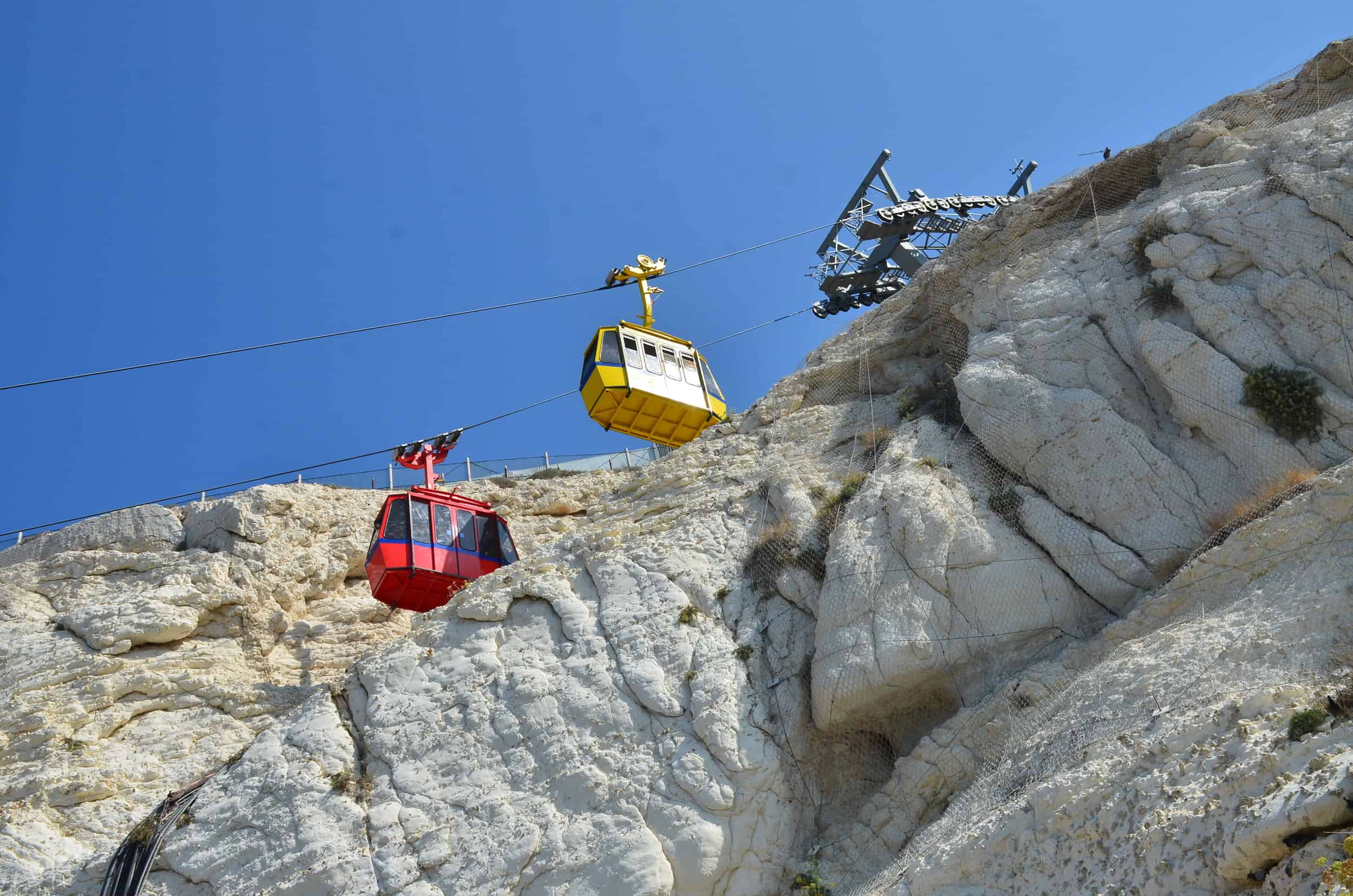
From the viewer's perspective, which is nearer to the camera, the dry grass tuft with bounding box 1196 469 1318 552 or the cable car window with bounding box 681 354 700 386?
the dry grass tuft with bounding box 1196 469 1318 552

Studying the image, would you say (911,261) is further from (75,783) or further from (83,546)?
(75,783)

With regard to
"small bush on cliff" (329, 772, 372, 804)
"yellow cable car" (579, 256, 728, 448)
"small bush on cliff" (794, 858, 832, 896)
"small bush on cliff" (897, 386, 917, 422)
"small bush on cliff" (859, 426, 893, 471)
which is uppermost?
"yellow cable car" (579, 256, 728, 448)

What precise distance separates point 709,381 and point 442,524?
714 centimetres

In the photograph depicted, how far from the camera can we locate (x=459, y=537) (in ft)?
81.1

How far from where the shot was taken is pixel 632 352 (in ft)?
88.6

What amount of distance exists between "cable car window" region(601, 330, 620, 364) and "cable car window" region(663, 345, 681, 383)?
1185mm

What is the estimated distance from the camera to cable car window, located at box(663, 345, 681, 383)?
27391mm

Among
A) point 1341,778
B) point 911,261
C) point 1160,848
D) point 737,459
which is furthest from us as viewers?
point 911,261

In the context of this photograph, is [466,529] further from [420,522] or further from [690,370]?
[690,370]

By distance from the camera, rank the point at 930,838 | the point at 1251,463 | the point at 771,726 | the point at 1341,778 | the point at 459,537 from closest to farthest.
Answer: the point at 1341,778 → the point at 930,838 → the point at 1251,463 → the point at 771,726 → the point at 459,537

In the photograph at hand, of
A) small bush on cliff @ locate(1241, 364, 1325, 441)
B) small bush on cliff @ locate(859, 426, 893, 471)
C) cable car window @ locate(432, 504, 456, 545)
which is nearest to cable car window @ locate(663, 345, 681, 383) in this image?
cable car window @ locate(432, 504, 456, 545)

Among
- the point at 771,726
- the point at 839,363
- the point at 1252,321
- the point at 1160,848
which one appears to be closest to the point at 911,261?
the point at 839,363

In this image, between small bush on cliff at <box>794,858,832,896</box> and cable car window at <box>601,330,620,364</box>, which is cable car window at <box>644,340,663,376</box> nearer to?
cable car window at <box>601,330,620,364</box>

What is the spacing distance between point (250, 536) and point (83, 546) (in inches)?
153
